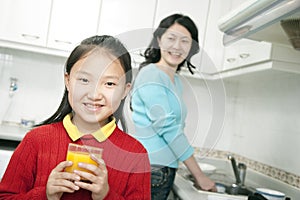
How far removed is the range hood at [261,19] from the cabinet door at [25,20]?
1.10 meters

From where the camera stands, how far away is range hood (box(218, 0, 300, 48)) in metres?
0.93

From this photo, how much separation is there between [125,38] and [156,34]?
0.14 meters

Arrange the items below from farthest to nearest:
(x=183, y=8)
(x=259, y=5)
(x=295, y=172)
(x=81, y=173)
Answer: (x=183, y=8) < (x=295, y=172) < (x=259, y=5) < (x=81, y=173)

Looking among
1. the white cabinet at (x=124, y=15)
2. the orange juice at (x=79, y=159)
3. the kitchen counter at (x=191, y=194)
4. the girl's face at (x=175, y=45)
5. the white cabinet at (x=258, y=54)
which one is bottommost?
the kitchen counter at (x=191, y=194)

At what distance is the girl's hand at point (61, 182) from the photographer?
61 cm

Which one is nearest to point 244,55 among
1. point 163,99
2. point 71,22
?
point 163,99

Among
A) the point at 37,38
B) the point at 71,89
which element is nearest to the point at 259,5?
the point at 71,89

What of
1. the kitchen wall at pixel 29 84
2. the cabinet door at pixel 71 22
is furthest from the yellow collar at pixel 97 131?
the kitchen wall at pixel 29 84

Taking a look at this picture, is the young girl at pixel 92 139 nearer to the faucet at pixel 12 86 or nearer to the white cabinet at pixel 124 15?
the white cabinet at pixel 124 15

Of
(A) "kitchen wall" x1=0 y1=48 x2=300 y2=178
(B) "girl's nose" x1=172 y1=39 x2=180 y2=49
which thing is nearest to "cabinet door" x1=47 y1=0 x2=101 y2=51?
(A) "kitchen wall" x1=0 y1=48 x2=300 y2=178

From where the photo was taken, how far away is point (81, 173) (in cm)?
61

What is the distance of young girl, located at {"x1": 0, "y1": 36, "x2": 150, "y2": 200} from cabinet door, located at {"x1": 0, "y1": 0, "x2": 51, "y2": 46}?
1.32 meters

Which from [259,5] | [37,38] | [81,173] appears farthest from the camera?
[37,38]

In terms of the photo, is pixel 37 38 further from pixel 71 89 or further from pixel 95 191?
pixel 95 191
